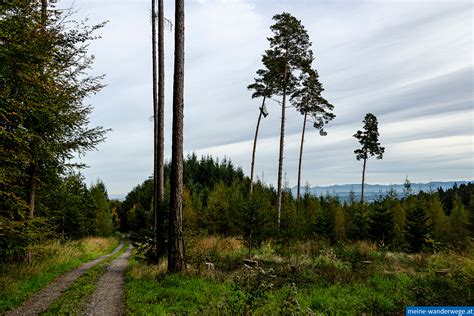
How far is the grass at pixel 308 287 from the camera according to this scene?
5980 mm

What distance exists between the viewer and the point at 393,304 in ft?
27.0

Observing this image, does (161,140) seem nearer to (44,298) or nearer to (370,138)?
(44,298)

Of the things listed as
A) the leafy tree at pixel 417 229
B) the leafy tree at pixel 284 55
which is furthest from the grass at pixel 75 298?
the leafy tree at pixel 417 229

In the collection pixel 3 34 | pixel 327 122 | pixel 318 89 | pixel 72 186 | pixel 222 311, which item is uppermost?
pixel 318 89

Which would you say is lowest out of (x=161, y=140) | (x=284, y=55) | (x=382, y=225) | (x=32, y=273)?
(x=382, y=225)

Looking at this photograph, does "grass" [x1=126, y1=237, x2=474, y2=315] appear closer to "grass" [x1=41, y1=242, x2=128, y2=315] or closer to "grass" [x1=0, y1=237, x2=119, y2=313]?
"grass" [x1=41, y1=242, x2=128, y2=315]

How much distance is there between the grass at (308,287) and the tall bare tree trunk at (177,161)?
710mm

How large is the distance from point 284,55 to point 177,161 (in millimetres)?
15100

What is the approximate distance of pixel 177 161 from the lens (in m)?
10.5

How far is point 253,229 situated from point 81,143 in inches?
369

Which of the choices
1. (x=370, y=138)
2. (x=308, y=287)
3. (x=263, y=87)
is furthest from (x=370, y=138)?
(x=308, y=287)

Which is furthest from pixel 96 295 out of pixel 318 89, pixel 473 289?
pixel 318 89

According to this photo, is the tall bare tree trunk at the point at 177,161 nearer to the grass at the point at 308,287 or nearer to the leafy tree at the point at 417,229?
the grass at the point at 308,287

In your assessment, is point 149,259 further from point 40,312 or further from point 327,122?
point 327,122
